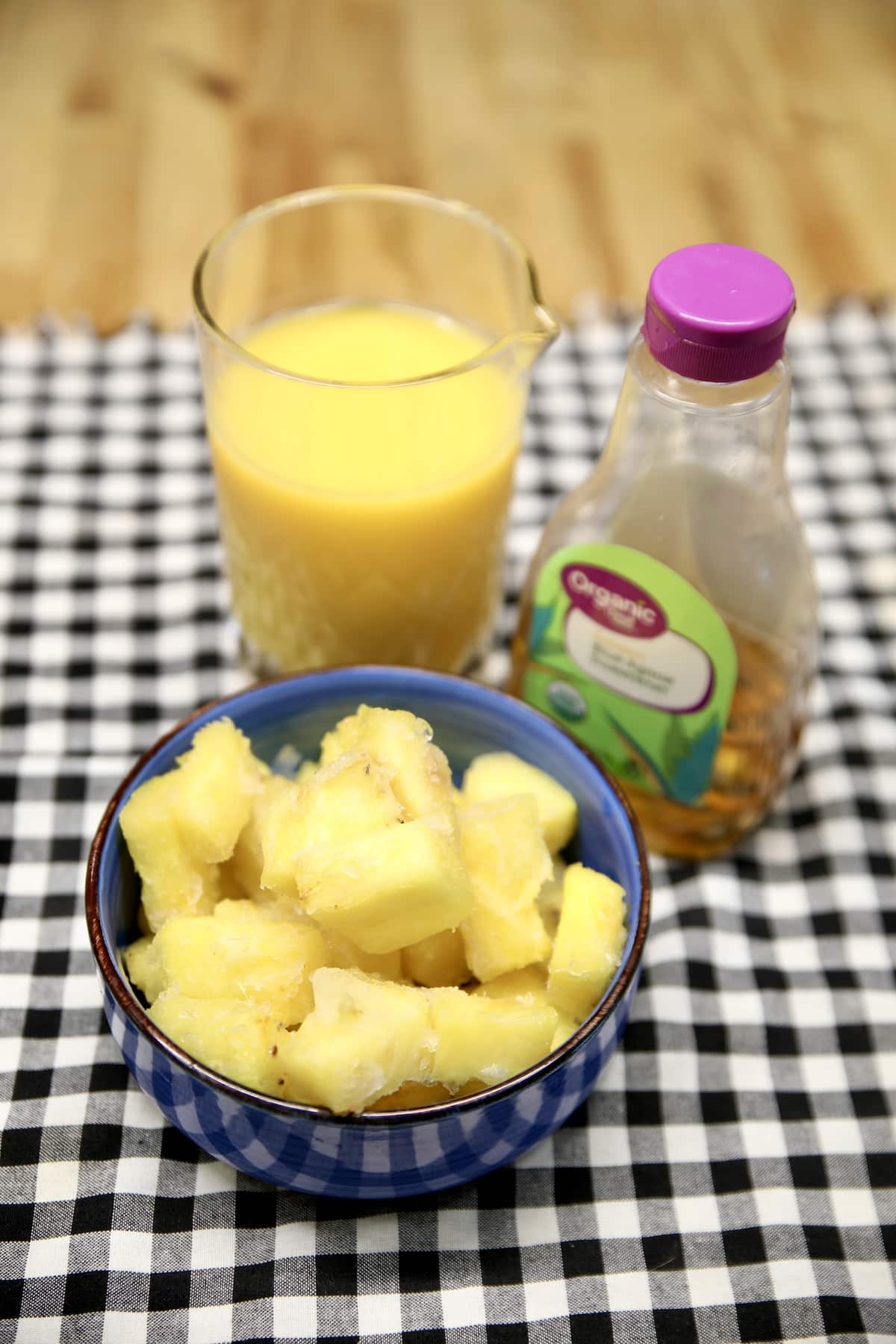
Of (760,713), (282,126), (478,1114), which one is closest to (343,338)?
(760,713)

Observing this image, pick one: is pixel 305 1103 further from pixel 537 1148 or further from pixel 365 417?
pixel 365 417

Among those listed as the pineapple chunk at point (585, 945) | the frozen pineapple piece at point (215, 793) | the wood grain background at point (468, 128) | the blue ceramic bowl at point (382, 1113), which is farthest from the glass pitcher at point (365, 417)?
the wood grain background at point (468, 128)

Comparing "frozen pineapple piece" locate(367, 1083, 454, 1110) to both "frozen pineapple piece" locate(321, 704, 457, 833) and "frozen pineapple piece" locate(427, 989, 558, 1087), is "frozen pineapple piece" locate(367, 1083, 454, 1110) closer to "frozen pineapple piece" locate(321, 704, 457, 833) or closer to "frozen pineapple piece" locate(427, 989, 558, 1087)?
"frozen pineapple piece" locate(427, 989, 558, 1087)

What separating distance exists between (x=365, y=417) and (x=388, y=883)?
0.40m

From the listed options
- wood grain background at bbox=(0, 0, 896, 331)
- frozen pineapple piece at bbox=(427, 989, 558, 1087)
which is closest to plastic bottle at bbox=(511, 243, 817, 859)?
frozen pineapple piece at bbox=(427, 989, 558, 1087)

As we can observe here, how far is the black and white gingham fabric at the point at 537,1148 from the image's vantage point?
0.79 m

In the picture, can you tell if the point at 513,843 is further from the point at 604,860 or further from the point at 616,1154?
the point at 616,1154

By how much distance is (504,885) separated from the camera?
80cm

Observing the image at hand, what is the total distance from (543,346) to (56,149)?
108 cm

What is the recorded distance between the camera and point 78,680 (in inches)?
45.3

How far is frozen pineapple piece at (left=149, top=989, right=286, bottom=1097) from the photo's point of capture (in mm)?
708

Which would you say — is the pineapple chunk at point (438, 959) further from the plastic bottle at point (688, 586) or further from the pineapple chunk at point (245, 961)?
the plastic bottle at point (688, 586)

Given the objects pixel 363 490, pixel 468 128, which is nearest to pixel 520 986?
pixel 363 490

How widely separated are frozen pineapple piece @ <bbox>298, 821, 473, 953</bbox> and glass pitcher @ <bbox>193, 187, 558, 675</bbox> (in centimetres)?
34
